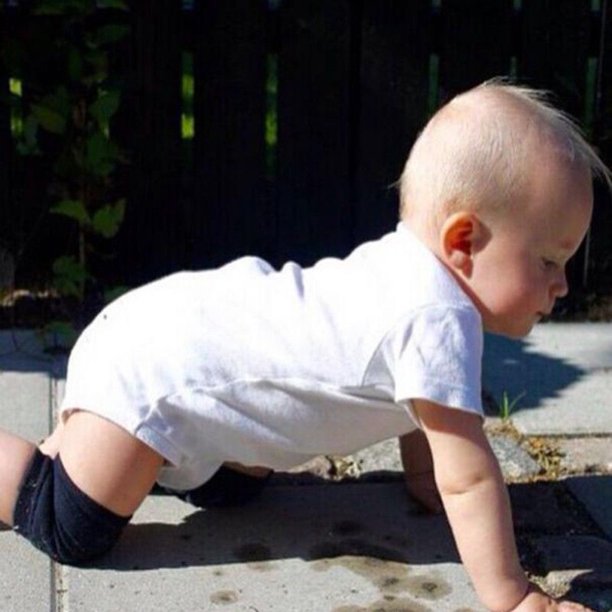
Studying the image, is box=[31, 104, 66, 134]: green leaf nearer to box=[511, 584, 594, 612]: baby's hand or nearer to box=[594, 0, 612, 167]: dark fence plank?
box=[594, 0, 612, 167]: dark fence plank

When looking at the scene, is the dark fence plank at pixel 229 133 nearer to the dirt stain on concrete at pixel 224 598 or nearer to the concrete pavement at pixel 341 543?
the concrete pavement at pixel 341 543

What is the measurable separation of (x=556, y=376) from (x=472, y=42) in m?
1.15

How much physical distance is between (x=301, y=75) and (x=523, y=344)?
3.43ft

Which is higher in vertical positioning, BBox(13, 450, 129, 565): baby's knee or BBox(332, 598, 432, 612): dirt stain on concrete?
BBox(13, 450, 129, 565): baby's knee

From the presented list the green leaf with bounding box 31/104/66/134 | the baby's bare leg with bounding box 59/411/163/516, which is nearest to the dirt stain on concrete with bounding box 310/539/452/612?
the baby's bare leg with bounding box 59/411/163/516

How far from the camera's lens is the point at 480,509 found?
258 centimetres

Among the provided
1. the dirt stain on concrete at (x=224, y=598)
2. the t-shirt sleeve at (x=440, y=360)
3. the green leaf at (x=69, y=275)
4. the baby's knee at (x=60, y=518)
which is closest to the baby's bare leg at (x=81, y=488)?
the baby's knee at (x=60, y=518)

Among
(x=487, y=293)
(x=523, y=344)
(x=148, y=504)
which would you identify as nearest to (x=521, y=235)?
(x=487, y=293)

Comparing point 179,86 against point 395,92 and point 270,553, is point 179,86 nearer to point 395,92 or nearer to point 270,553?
point 395,92

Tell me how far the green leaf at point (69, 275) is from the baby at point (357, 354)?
1.31 m

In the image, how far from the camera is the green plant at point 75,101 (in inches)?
162

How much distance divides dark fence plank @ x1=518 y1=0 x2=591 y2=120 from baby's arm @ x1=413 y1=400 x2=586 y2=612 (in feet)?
7.12

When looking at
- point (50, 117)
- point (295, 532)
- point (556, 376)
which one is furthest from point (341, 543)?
point (50, 117)

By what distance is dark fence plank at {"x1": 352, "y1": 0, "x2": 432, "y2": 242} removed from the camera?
4.48m
